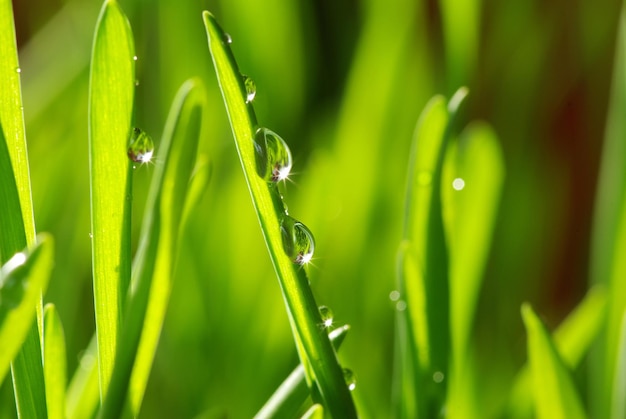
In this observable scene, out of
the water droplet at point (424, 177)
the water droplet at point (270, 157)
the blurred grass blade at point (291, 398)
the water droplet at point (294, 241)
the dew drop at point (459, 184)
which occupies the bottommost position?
the blurred grass blade at point (291, 398)

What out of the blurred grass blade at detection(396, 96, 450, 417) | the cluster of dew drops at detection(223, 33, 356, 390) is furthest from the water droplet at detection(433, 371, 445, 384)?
the cluster of dew drops at detection(223, 33, 356, 390)

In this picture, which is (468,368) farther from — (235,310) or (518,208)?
(518,208)

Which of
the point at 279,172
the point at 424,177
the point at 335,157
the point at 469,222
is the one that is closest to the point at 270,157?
the point at 279,172

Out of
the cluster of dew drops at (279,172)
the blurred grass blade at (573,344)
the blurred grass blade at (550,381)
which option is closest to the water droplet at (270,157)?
the cluster of dew drops at (279,172)

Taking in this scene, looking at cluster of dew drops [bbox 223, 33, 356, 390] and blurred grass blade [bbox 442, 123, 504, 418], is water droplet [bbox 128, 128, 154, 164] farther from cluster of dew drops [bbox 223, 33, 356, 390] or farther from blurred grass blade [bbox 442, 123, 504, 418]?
blurred grass blade [bbox 442, 123, 504, 418]

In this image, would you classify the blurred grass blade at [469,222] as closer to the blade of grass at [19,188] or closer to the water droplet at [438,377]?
the water droplet at [438,377]

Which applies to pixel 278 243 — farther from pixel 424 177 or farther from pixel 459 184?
pixel 459 184
